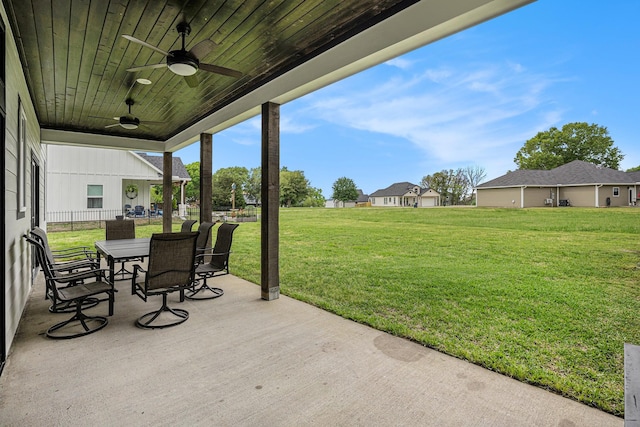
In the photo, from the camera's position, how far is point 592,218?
10.9m

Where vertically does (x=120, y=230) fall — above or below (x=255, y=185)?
below

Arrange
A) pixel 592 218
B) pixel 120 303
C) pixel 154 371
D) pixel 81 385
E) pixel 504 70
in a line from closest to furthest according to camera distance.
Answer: pixel 81 385
pixel 154 371
pixel 120 303
pixel 504 70
pixel 592 218

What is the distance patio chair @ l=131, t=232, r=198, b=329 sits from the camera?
3.32 meters

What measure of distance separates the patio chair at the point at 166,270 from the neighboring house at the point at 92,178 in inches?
563

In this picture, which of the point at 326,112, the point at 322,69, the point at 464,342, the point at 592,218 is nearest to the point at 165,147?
the point at 322,69

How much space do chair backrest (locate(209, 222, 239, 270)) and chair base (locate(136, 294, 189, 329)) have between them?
0.86 meters

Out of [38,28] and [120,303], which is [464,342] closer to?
[120,303]

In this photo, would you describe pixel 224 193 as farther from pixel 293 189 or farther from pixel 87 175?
pixel 87 175

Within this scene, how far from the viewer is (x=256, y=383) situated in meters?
2.35

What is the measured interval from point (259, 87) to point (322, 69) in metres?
1.35

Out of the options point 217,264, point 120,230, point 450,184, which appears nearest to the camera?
point 217,264

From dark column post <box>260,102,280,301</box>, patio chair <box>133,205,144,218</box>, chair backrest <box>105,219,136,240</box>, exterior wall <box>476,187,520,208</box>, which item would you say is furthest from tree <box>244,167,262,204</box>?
dark column post <box>260,102,280,301</box>

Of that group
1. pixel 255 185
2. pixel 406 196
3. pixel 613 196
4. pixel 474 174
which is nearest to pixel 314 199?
pixel 255 185

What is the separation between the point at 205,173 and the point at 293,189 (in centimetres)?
3547
